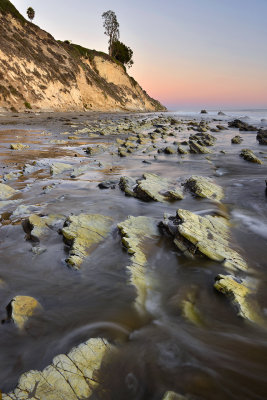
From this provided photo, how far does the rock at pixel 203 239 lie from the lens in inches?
159

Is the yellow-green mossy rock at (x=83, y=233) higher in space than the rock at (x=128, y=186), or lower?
higher

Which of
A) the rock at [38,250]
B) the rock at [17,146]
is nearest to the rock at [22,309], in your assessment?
the rock at [38,250]

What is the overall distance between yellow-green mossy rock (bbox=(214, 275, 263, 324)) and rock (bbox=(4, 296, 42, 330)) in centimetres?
229

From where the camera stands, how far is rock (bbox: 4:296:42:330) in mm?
2770

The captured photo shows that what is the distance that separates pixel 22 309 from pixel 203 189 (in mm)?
5560

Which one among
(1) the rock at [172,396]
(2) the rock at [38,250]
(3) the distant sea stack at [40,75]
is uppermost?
(3) the distant sea stack at [40,75]

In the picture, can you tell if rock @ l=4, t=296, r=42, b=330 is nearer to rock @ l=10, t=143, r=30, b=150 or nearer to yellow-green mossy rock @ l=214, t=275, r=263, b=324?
yellow-green mossy rock @ l=214, t=275, r=263, b=324

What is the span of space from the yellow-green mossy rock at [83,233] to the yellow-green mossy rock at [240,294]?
6.74 ft

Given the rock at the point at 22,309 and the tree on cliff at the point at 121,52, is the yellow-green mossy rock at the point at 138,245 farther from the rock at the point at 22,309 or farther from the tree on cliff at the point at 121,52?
the tree on cliff at the point at 121,52

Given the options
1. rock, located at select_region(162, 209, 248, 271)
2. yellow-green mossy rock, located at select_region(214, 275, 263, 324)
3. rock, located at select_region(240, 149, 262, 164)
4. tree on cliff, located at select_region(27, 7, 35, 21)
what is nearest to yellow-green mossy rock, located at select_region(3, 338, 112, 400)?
yellow-green mossy rock, located at select_region(214, 275, 263, 324)

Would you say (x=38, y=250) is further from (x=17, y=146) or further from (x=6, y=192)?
(x=17, y=146)

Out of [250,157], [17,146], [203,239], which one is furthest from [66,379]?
[17,146]

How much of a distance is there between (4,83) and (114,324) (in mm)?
38220

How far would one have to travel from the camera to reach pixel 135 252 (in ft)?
A: 13.5
